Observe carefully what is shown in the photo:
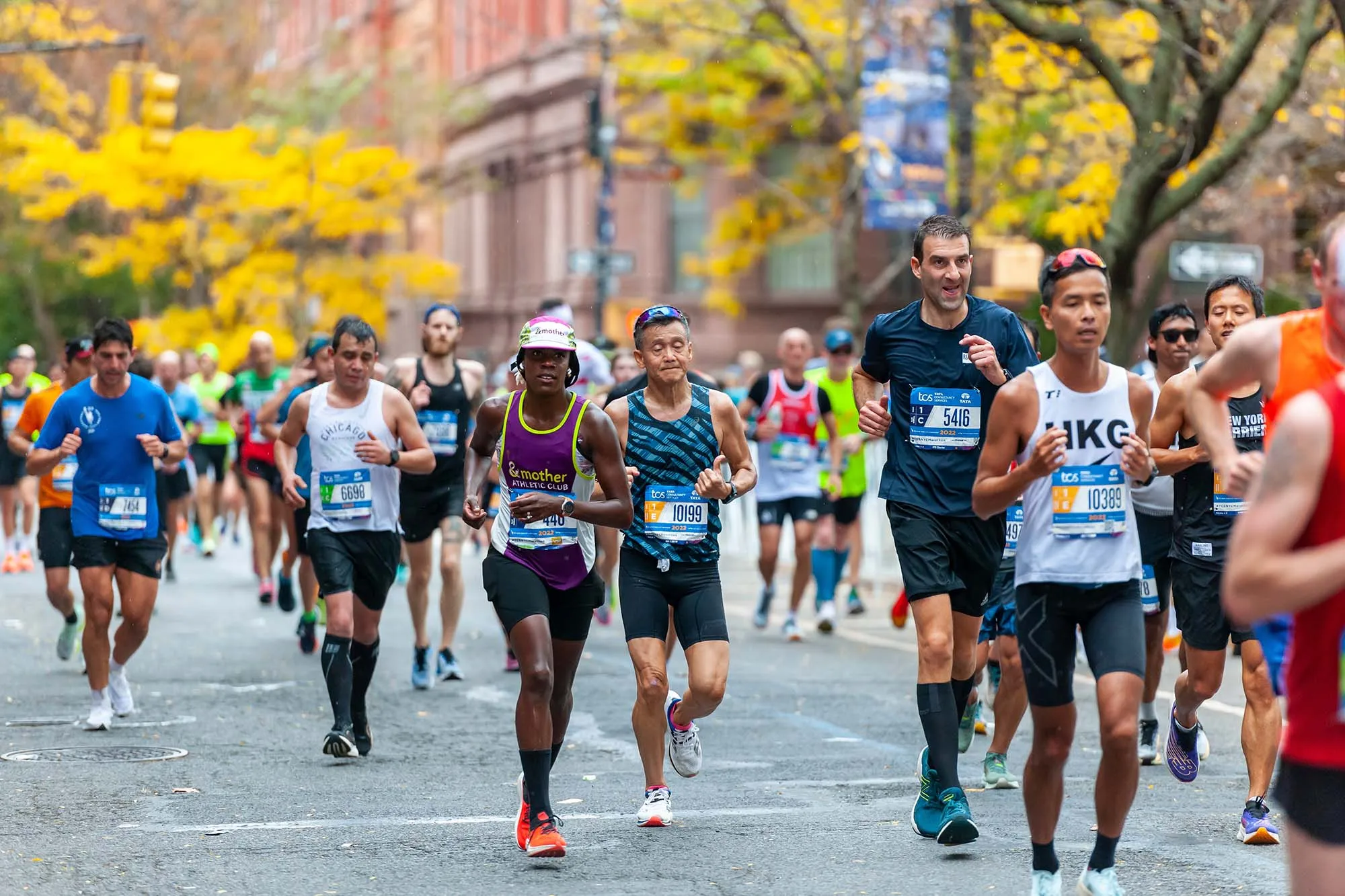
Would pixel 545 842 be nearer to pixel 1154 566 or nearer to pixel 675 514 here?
pixel 675 514

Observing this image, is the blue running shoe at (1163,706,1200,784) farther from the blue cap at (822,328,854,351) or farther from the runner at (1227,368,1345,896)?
the blue cap at (822,328,854,351)

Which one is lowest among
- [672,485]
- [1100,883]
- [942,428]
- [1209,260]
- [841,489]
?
[1100,883]

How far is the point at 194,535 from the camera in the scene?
2444 centimetres

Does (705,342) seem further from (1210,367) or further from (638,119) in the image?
(1210,367)

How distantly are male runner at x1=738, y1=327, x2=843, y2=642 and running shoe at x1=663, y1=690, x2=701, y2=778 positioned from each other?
685 centimetres

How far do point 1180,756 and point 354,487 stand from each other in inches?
159

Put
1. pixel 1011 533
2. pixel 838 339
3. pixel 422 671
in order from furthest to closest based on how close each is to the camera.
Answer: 1. pixel 838 339
2. pixel 422 671
3. pixel 1011 533

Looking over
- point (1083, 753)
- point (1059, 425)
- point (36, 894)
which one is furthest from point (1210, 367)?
point (1083, 753)

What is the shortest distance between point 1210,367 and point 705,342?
3721cm

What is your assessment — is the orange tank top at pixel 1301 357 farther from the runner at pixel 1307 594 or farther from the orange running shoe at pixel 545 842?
the orange running shoe at pixel 545 842

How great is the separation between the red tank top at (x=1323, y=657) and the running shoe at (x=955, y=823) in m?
3.19

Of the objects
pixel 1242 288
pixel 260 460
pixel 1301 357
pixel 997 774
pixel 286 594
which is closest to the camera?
pixel 1301 357

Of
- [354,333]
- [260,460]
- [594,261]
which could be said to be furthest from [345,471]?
[594,261]

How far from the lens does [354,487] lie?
9930 mm
